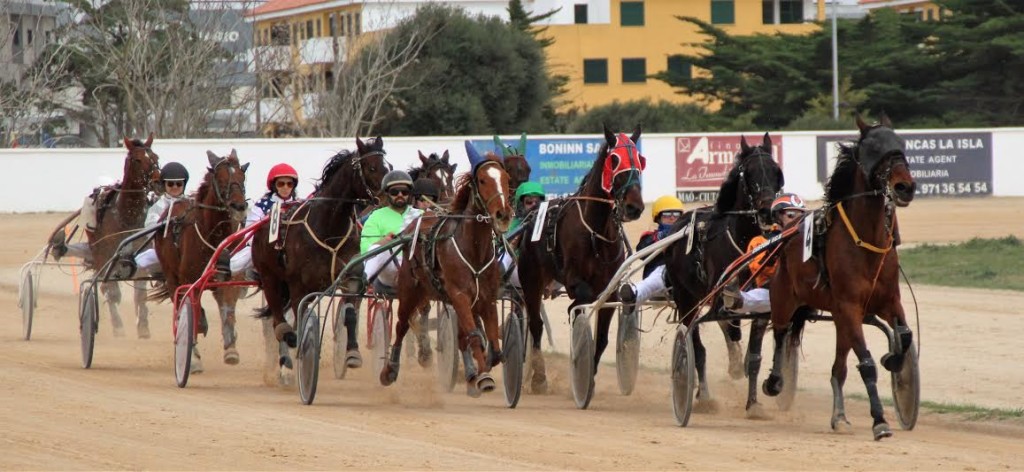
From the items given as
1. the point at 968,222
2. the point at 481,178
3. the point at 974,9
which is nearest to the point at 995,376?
the point at 481,178

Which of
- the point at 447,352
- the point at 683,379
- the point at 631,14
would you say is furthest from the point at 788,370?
the point at 631,14

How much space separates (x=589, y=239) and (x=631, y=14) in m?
50.9

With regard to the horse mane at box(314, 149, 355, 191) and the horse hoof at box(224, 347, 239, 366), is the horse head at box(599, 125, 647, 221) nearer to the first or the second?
the horse mane at box(314, 149, 355, 191)

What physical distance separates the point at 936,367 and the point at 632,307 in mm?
2946

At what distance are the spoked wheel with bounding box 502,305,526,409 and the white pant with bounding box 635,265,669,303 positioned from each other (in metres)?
1.15

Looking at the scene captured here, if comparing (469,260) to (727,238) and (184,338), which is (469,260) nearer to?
(727,238)

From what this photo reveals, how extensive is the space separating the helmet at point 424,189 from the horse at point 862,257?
3321mm

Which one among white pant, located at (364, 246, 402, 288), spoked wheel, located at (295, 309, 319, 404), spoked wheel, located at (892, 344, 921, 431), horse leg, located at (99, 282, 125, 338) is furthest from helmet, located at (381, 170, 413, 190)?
horse leg, located at (99, 282, 125, 338)

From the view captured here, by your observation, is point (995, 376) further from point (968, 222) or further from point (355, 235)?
point (968, 222)

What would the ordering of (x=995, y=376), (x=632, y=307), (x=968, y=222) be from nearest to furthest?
(x=632, y=307) → (x=995, y=376) → (x=968, y=222)

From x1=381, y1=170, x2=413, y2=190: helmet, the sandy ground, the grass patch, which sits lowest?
the grass patch

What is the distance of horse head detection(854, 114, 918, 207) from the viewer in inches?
348

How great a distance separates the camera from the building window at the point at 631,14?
61844 mm

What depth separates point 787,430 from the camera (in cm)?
973
